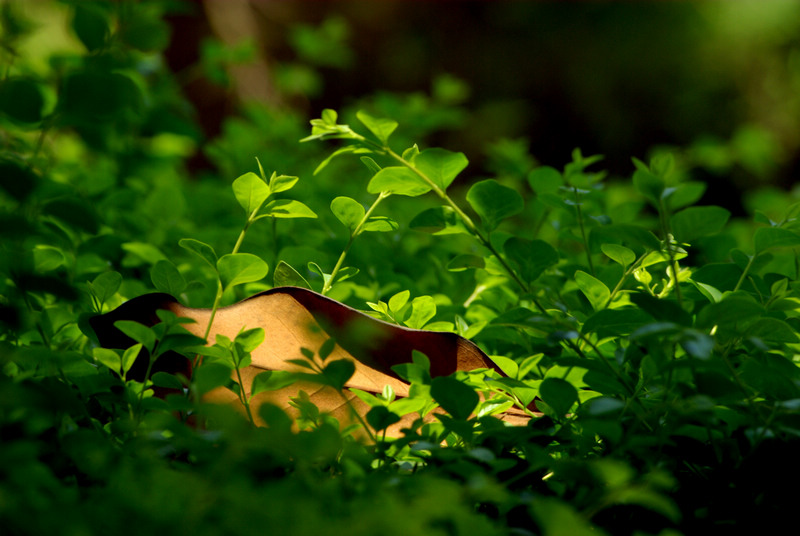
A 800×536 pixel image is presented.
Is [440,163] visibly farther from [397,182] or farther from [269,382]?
[269,382]

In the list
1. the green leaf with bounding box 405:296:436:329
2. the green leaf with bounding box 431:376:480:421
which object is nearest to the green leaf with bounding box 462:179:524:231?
the green leaf with bounding box 405:296:436:329

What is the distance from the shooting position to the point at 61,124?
0.59 metres

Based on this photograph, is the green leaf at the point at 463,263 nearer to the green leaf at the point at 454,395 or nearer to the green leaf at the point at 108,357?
the green leaf at the point at 454,395

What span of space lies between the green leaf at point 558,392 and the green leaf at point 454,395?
0.06 meters

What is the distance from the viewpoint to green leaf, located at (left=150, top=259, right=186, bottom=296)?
710 mm

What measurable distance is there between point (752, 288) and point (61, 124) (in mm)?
736

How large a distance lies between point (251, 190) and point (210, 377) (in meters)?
0.24

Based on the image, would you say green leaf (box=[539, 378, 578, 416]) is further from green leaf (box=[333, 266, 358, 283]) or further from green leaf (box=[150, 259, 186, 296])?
green leaf (box=[150, 259, 186, 296])

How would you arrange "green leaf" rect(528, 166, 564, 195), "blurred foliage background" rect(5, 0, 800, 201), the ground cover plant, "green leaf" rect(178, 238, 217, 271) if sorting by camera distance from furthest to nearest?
1. "blurred foliage background" rect(5, 0, 800, 201)
2. "green leaf" rect(528, 166, 564, 195)
3. "green leaf" rect(178, 238, 217, 271)
4. the ground cover plant

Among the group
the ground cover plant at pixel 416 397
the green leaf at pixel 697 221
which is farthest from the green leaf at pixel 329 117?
the green leaf at pixel 697 221

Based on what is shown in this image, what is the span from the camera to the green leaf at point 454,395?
561 mm

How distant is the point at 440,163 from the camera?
725 mm

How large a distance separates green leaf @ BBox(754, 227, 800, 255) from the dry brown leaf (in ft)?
0.98

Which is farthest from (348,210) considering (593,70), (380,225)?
(593,70)
